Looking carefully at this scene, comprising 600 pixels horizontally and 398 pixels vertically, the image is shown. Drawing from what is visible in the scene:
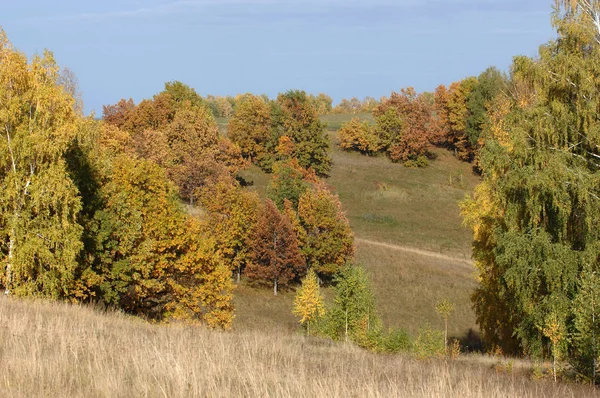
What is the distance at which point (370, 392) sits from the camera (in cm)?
706

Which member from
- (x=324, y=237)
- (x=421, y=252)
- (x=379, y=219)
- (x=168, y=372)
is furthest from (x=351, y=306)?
(x=379, y=219)

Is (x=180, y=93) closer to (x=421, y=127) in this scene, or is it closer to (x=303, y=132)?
(x=303, y=132)

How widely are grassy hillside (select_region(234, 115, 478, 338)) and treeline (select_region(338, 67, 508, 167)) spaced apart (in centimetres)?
259

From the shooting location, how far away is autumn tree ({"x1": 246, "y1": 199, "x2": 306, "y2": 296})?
201 ft

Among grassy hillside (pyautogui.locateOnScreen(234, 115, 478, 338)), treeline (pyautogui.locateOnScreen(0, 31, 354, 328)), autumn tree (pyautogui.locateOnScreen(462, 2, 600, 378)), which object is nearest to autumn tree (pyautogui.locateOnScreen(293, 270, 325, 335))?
grassy hillside (pyautogui.locateOnScreen(234, 115, 478, 338))

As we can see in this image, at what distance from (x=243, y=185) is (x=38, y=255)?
222 ft

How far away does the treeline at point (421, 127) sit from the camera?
371ft

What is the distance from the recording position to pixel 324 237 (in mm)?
66062

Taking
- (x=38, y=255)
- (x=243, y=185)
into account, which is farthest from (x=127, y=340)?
(x=243, y=185)

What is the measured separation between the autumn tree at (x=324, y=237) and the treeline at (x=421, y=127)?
4804cm

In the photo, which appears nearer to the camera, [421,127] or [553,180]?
[553,180]

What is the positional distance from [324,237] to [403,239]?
749 inches

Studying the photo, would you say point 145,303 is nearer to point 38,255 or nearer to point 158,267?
point 158,267

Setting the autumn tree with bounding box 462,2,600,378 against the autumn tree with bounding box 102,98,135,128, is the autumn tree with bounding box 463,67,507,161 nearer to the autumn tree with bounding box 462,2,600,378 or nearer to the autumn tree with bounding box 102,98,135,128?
the autumn tree with bounding box 102,98,135,128
